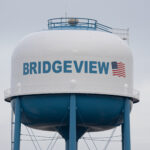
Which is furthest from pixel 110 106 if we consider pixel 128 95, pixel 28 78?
pixel 28 78

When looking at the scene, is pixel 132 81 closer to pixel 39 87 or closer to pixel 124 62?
pixel 124 62

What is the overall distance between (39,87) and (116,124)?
4480 mm

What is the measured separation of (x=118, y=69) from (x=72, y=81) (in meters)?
2.50

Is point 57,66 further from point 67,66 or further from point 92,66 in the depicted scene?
point 92,66

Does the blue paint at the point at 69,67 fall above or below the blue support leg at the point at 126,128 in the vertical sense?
above

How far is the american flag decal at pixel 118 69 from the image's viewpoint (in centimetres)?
3706

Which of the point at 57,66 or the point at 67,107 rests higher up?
the point at 57,66

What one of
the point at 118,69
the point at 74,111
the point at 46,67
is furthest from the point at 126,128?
the point at 46,67

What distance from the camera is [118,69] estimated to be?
37281 millimetres

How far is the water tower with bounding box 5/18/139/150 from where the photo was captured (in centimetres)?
3622

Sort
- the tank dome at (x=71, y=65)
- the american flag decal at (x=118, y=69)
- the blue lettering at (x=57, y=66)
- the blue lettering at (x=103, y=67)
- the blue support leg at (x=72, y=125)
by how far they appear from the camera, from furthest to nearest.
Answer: the american flag decal at (x=118, y=69) < the blue lettering at (x=103, y=67) < the blue lettering at (x=57, y=66) < the tank dome at (x=71, y=65) < the blue support leg at (x=72, y=125)

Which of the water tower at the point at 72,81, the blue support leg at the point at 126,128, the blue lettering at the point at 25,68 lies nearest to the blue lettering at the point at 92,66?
the water tower at the point at 72,81

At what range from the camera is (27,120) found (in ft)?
125

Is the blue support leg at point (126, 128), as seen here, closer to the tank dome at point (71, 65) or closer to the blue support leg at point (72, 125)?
the tank dome at point (71, 65)
